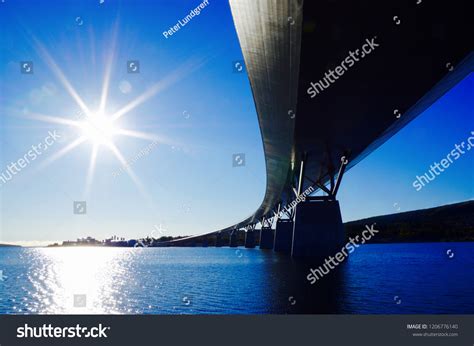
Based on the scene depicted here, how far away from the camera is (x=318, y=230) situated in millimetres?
40125

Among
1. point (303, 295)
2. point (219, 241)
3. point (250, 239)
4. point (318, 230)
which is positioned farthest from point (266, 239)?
point (303, 295)

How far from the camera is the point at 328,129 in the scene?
3250 cm

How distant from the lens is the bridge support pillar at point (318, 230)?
129 ft

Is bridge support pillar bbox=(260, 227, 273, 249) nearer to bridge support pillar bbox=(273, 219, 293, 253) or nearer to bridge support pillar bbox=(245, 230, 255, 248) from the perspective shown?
bridge support pillar bbox=(245, 230, 255, 248)

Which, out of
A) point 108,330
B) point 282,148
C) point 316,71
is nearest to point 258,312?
point 108,330

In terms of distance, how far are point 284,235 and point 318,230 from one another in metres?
28.9

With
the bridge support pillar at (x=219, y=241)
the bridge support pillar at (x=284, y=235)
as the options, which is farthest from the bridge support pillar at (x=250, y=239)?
the bridge support pillar at (x=219, y=241)

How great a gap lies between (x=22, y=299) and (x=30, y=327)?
17.7 meters

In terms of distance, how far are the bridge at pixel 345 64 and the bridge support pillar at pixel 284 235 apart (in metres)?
28.7

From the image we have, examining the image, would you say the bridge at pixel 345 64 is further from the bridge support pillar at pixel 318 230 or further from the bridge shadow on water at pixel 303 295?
the bridge shadow on water at pixel 303 295

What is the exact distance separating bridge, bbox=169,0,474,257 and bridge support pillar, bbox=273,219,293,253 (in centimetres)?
2872

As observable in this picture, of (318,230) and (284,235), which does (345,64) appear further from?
(284,235)

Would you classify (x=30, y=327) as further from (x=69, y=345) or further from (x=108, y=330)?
(x=108, y=330)

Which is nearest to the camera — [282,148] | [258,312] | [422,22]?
[258,312]
